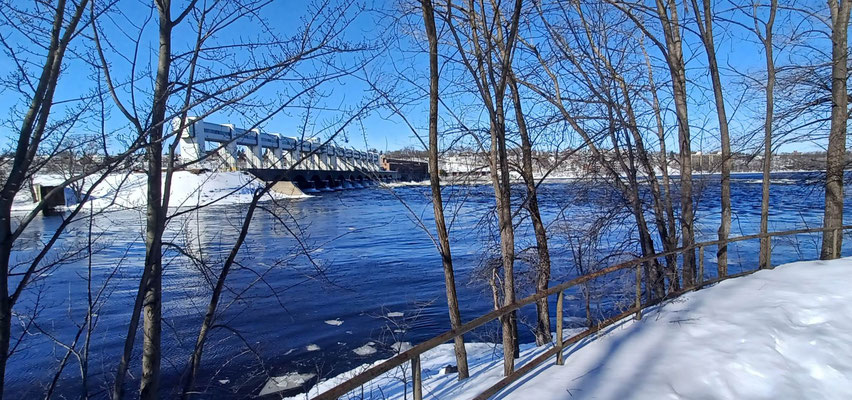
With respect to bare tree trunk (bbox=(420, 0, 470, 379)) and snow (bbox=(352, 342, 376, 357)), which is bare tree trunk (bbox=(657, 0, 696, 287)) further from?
snow (bbox=(352, 342, 376, 357))

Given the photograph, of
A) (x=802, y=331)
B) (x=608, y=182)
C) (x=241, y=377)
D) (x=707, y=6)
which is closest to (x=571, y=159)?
(x=608, y=182)

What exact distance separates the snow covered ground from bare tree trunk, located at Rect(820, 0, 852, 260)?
373 centimetres

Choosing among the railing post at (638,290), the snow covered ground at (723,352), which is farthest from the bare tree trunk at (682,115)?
the railing post at (638,290)

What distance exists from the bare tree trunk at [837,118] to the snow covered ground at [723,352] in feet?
12.2

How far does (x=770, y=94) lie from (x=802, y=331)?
250 inches

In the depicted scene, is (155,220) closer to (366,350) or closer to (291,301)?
(366,350)

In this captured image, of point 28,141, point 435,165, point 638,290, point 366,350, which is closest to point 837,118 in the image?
point 638,290

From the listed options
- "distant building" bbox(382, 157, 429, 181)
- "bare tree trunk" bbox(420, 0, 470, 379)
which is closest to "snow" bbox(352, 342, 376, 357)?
"bare tree trunk" bbox(420, 0, 470, 379)

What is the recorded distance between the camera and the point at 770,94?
9.51m

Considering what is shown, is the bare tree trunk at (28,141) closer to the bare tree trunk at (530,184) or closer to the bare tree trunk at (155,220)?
the bare tree trunk at (155,220)

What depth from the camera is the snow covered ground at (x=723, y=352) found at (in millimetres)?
3883

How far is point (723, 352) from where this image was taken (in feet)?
14.7

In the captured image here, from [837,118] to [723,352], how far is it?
786 cm

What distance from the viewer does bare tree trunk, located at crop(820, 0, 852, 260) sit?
9.38 metres
